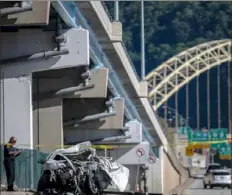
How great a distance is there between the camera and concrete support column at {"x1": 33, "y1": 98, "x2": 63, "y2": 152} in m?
40.7

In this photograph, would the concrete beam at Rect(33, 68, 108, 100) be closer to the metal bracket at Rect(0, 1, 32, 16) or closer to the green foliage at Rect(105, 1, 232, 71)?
the metal bracket at Rect(0, 1, 32, 16)

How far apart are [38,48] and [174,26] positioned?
14877cm

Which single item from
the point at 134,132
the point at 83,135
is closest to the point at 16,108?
the point at 83,135

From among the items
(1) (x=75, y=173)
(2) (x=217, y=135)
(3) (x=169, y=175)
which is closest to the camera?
(1) (x=75, y=173)

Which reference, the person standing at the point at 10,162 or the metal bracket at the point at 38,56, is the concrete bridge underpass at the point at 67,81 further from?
Result: the person standing at the point at 10,162

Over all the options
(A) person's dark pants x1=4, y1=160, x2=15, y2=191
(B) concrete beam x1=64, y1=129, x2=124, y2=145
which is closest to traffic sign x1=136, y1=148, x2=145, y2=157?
(B) concrete beam x1=64, y1=129, x2=124, y2=145

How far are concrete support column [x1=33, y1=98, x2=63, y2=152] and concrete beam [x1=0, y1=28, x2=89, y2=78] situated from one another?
802cm

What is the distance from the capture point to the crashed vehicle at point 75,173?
2703 cm

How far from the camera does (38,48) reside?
31797 millimetres

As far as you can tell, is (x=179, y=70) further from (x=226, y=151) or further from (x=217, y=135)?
(x=217, y=135)

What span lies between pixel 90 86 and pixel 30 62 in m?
9.52

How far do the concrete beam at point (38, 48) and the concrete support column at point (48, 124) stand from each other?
8.02m

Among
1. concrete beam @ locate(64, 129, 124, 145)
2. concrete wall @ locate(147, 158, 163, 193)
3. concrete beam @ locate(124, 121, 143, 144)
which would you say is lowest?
concrete wall @ locate(147, 158, 163, 193)

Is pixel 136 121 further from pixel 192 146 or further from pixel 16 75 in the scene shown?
pixel 192 146
